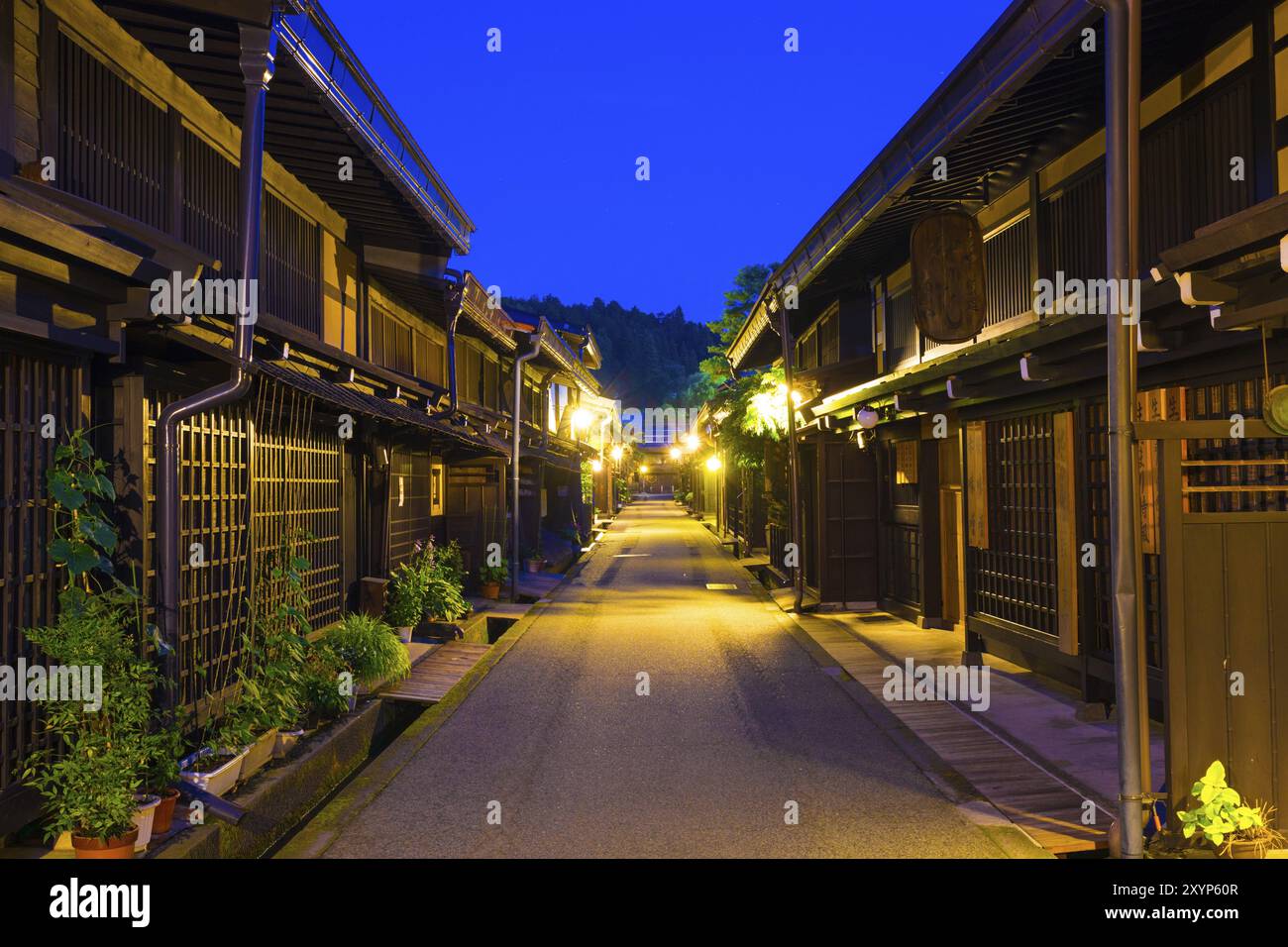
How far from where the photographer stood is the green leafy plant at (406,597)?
1547 cm

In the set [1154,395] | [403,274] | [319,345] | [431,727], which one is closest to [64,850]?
[431,727]

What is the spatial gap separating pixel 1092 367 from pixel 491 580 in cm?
1590

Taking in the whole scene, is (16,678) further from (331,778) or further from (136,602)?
(331,778)

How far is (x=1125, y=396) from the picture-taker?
19.7 feet

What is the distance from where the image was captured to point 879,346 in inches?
741

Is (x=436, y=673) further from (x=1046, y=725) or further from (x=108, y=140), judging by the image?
(x=1046, y=725)

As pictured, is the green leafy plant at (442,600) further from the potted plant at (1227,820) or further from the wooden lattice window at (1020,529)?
the potted plant at (1227,820)

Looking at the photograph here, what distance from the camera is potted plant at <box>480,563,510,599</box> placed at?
22.5m

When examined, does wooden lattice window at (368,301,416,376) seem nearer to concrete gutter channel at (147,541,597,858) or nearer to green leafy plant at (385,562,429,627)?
green leafy plant at (385,562,429,627)

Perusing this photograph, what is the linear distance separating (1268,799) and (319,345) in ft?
34.2

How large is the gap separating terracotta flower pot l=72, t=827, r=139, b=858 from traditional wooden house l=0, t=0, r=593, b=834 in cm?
74

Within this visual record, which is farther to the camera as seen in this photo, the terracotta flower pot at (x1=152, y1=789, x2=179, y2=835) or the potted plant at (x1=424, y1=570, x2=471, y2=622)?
the potted plant at (x1=424, y1=570, x2=471, y2=622)

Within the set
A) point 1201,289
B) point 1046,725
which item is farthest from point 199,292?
point 1046,725

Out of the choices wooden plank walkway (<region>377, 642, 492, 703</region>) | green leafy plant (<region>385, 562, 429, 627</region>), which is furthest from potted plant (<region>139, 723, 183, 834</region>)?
green leafy plant (<region>385, 562, 429, 627</region>)
